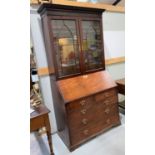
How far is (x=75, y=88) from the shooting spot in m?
2.04

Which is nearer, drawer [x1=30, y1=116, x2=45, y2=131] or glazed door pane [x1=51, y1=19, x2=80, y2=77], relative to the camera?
drawer [x1=30, y1=116, x2=45, y2=131]

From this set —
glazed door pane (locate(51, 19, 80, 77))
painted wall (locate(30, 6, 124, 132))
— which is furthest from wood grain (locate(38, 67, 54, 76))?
glazed door pane (locate(51, 19, 80, 77))

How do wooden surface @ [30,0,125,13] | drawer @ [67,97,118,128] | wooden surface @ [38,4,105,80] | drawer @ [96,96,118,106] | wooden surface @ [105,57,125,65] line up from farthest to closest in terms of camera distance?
wooden surface @ [105,57,125,65], drawer @ [96,96,118,106], wooden surface @ [30,0,125,13], drawer @ [67,97,118,128], wooden surface @ [38,4,105,80]

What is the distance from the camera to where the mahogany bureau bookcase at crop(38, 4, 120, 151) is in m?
1.91

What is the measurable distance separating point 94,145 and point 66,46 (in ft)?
4.99

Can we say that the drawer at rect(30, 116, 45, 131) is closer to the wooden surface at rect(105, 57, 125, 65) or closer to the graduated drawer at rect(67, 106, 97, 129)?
the graduated drawer at rect(67, 106, 97, 129)

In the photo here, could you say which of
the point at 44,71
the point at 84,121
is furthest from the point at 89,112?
the point at 44,71

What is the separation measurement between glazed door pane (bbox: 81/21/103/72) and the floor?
3.65 ft

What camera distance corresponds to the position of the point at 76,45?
7.03 feet

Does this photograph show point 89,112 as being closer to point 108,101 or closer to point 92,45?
point 108,101

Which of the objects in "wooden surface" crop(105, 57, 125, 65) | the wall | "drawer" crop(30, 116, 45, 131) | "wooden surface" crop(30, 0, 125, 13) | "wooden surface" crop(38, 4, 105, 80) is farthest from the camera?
"wooden surface" crop(105, 57, 125, 65)
